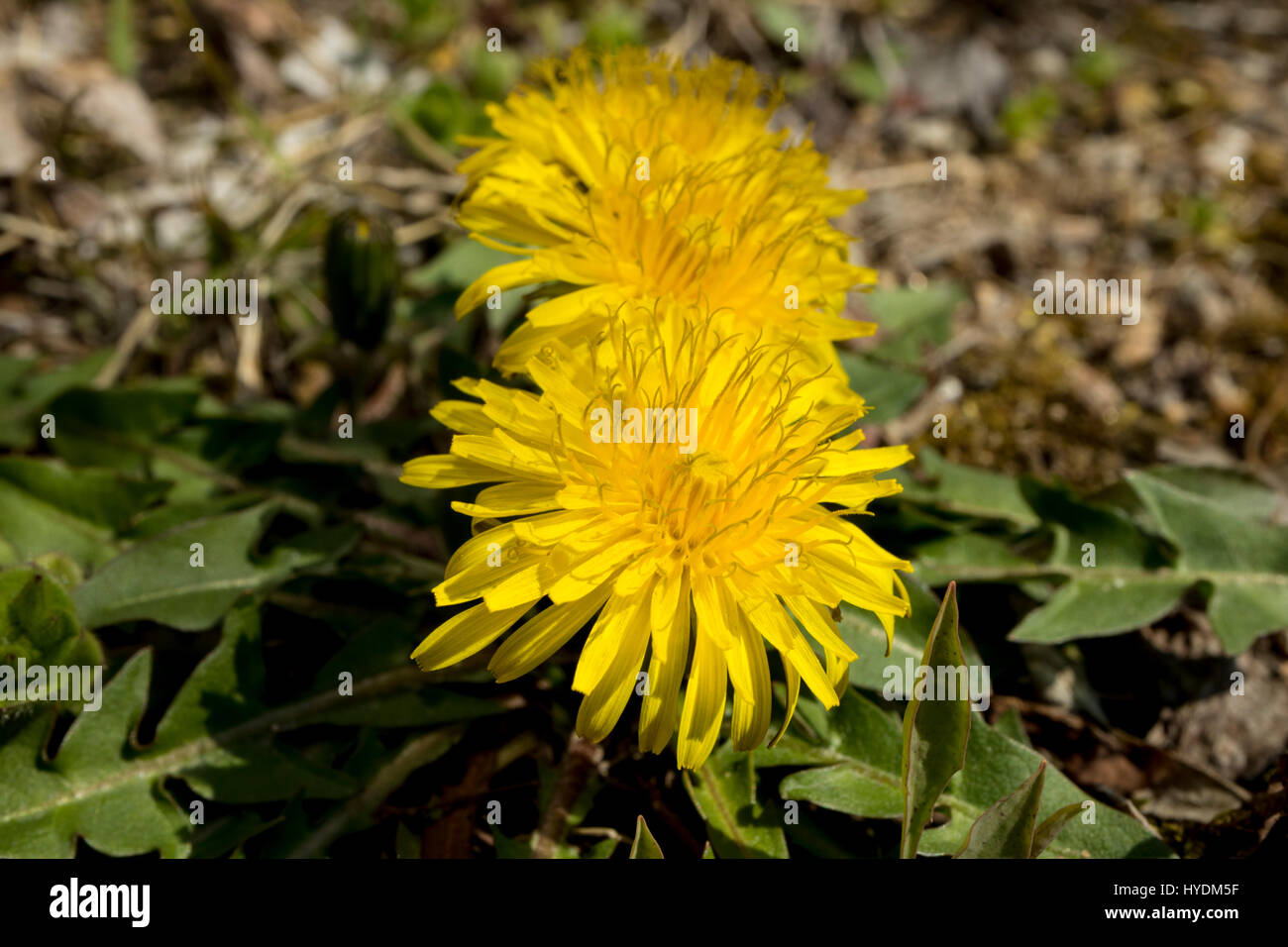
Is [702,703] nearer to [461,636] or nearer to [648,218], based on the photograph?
[461,636]

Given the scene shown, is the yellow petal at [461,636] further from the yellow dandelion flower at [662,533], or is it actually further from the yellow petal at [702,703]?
the yellow petal at [702,703]

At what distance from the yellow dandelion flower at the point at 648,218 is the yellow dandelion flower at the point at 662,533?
0.17 meters

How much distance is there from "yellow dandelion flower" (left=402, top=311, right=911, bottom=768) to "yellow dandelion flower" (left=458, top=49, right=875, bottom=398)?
17 centimetres

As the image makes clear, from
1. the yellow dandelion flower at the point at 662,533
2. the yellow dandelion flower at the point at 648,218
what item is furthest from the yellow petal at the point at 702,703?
the yellow dandelion flower at the point at 648,218

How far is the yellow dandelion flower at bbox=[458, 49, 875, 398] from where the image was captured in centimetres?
224

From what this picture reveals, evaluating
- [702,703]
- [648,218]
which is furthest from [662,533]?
[648,218]

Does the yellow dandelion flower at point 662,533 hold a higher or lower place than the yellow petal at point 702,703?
higher

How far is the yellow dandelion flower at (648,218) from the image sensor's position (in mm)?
2244

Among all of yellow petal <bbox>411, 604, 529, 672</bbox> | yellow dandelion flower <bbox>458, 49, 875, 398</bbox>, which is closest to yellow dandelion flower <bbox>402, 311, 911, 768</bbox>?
yellow petal <bbox>411, 604, 529, 672</bbox>

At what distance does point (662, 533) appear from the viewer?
203cm

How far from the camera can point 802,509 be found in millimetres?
2062

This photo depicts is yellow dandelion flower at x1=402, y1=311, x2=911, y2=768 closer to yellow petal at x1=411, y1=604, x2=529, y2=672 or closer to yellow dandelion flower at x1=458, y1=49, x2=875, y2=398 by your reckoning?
yellow petal at x1=411, y1=604, x2=529, y2=672
